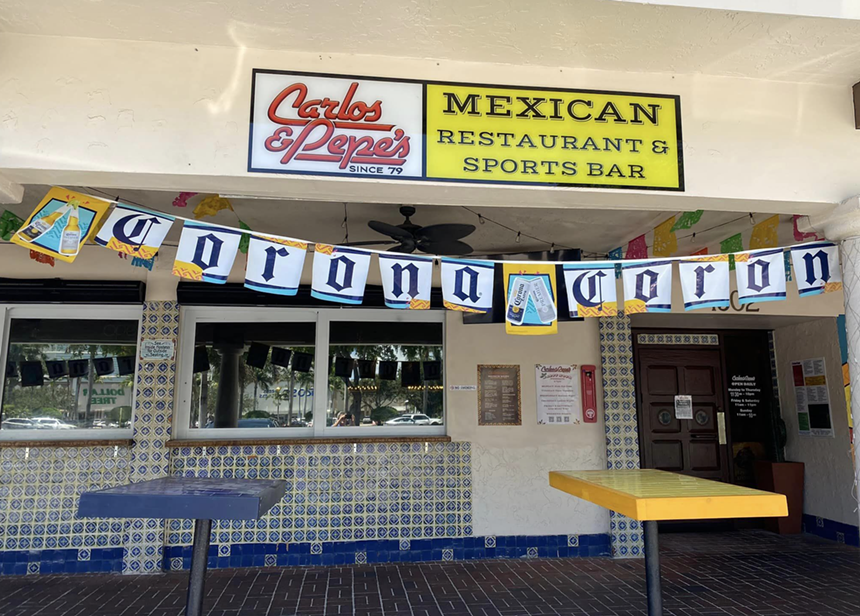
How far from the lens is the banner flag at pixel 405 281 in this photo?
3.62 metres

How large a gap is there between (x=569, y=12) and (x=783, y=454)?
5952 millimetres

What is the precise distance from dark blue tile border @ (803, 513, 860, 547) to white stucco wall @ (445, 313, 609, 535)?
8.08ft

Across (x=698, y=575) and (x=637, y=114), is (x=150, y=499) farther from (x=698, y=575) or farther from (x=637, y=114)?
(x=698, y=575)

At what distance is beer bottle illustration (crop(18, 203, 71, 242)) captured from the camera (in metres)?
3.17

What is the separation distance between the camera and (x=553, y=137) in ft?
11.1

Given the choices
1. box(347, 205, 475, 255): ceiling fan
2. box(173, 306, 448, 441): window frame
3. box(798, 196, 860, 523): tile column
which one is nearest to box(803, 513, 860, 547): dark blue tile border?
box(798, 196, 860, 523): tile column

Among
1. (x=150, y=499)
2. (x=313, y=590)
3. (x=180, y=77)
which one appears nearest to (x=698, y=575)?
(x=313, y=590)


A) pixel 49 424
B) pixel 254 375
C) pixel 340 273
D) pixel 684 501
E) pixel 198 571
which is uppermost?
pixel 340 273

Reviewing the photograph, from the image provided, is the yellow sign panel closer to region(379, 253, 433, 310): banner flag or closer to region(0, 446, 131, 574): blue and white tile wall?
region(379, 253, 433, 310): banner flag

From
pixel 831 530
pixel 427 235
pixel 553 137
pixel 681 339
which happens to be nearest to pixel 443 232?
pixel 427 235

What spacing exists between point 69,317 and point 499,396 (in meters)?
3.92

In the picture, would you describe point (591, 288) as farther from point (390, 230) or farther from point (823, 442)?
point (823, 442)

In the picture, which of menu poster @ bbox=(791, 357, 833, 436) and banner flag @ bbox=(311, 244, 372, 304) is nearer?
banner flag @ bbox=(311, 244, 372, 304)

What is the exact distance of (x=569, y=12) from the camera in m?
2.97
